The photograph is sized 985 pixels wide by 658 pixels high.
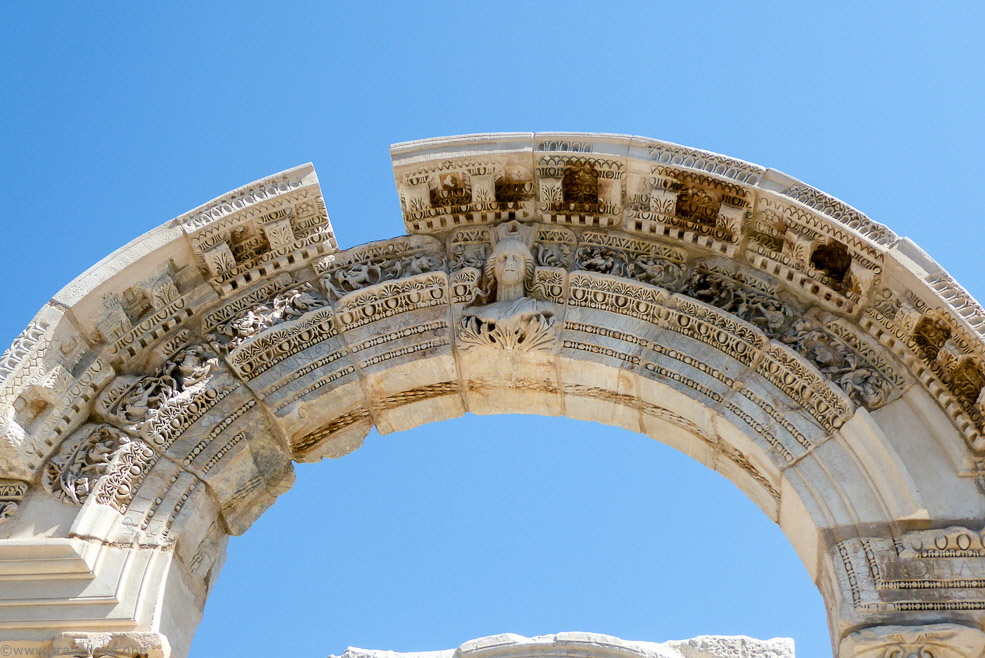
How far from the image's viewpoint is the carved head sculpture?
8602 mm

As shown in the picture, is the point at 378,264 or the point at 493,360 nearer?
the point at 493,360

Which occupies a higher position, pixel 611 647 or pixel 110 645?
pixel 611 647

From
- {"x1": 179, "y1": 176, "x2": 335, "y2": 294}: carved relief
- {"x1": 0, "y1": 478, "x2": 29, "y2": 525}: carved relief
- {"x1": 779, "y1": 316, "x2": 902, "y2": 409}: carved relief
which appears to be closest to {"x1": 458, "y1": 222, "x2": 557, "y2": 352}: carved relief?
{"x1": 179, "y1": 176, "x2": 335, "y2": 294}: carved relief

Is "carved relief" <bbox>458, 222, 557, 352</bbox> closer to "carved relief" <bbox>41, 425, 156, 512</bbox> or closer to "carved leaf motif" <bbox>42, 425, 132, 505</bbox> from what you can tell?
"carved relief" <bbox>41, 425, 156, 512</bbox>

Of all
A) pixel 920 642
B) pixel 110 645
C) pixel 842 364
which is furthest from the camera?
pixel 842 364

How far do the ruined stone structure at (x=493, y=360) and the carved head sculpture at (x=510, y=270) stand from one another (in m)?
0.02

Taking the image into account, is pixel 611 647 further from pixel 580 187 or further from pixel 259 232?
pixel 259 232

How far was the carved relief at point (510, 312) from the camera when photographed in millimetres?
8469

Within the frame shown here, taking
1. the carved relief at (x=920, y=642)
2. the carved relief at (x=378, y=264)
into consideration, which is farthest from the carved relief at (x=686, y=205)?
the carved relief at (x=920, y=642)

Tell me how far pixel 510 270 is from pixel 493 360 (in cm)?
61

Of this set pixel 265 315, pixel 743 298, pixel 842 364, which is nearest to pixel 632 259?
pixel 743 298

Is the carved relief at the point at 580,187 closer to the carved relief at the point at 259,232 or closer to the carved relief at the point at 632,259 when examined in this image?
the carved relief at the point at 632,259

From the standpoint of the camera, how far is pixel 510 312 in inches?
334

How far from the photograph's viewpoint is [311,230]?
8.93m
